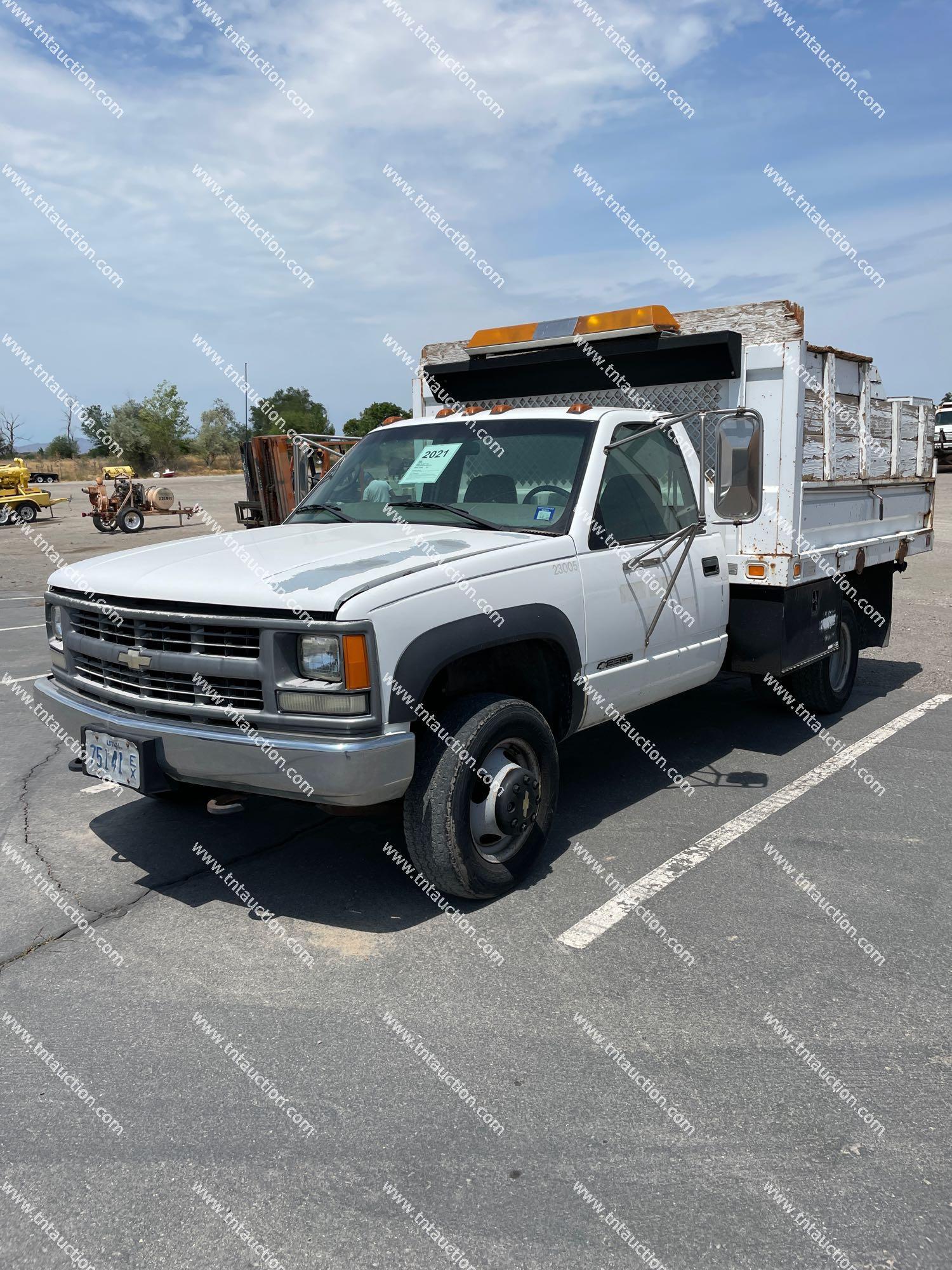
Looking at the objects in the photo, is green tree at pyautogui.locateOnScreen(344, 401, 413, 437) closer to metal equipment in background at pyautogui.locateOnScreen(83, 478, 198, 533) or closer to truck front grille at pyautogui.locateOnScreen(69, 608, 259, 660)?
metal equipment in background at pyautogui.locateOnScreen(83, 478, 198, 533)

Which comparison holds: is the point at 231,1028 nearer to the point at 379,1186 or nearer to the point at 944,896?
the point at 379,1186

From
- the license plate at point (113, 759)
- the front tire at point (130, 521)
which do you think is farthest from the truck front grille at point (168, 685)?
the front tire at point (130, 521)

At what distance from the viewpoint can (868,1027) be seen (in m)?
3.29

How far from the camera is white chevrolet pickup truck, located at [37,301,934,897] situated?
365 cm

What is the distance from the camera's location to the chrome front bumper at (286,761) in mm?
3535

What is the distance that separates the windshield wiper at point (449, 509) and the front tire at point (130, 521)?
23.1 m

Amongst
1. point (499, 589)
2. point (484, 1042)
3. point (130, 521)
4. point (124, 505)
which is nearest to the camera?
point (484, 1042)

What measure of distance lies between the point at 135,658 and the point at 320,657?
2.90 feet

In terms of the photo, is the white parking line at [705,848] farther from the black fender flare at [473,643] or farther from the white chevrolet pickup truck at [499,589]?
the black fender flare at [473,643]

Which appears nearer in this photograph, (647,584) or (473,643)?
(473,643)

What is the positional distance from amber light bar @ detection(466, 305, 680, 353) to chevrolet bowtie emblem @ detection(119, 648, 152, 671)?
3.42 metres

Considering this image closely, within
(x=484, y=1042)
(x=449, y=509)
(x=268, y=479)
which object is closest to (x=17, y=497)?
(x=268, y=479)

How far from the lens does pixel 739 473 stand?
185 inches

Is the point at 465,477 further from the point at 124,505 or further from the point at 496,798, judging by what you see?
the point at 124,505
